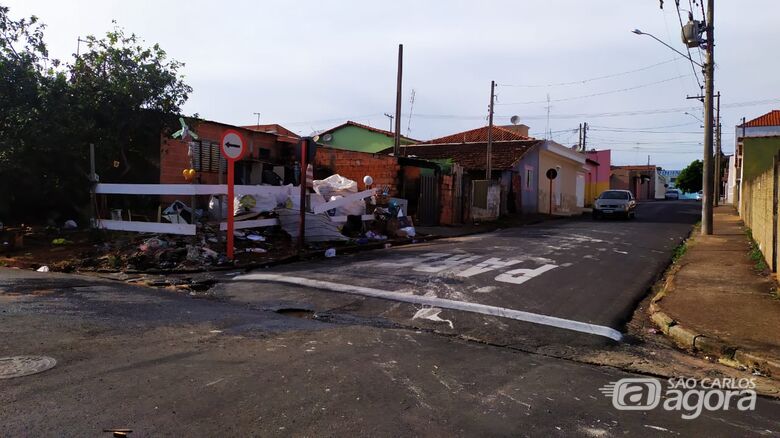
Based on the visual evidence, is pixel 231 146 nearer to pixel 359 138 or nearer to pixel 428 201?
pixel 428 201

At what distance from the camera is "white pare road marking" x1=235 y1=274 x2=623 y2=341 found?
6.84 m

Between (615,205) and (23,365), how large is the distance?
27.7 m

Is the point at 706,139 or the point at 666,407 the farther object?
the point at 706,139

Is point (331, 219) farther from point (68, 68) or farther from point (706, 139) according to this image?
point (706, 139)

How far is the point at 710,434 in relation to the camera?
3885 millimetres

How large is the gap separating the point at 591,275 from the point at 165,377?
27.6 feet

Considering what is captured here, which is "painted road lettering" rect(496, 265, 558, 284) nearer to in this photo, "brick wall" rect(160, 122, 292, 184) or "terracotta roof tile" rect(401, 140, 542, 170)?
"brick wall" rect(160, 122, 292, 184)

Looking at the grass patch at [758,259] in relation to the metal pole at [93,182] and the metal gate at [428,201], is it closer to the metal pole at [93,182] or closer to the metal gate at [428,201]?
the metal gate at [428,201]

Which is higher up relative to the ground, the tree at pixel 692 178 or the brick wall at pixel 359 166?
the tree at pixel 692 178

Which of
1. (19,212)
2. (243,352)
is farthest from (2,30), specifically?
(243,352)

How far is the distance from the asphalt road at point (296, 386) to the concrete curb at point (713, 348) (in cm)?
116

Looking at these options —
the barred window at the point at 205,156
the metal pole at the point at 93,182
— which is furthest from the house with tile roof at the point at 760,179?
the barred window at the point at 205,156

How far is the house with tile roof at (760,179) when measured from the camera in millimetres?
10102

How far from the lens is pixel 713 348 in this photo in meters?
6.10
